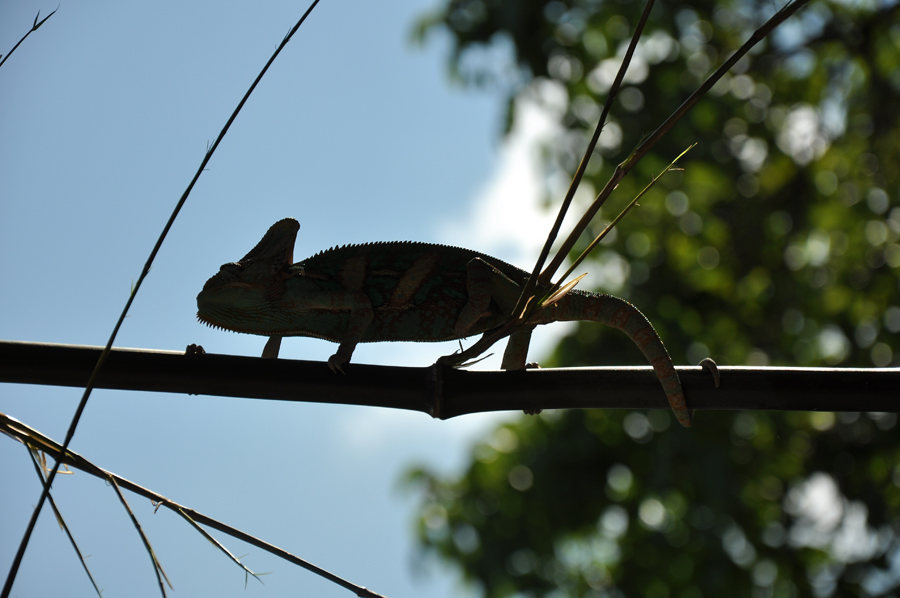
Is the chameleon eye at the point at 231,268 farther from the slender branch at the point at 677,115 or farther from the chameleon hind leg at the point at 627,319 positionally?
the slender branch at the point at 677,115

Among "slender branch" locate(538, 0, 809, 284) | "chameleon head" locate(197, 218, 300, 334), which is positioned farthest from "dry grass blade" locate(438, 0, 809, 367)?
"chameleon head" locate(197, 218, 300, 334)

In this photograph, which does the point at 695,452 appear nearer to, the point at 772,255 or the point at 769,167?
the point at 772,255

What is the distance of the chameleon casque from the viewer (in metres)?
1.47

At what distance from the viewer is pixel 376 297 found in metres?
1.58

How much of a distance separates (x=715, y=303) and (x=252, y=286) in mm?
3453

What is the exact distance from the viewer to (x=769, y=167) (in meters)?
4.75

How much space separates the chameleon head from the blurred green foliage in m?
2.21

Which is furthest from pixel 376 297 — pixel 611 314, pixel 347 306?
pixel 611 314

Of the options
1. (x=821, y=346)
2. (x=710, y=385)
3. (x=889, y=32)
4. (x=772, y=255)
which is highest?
(x=889, y=32)

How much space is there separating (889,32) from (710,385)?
441cm

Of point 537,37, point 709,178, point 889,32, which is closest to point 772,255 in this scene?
point 709,178

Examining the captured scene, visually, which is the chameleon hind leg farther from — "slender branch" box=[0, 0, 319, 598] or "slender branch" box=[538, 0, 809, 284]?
"slender branch" box=[0, 0, 319, 598]

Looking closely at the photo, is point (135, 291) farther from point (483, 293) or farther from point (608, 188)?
point (483, 293)

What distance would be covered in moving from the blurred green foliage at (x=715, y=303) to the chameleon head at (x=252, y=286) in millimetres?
2206
